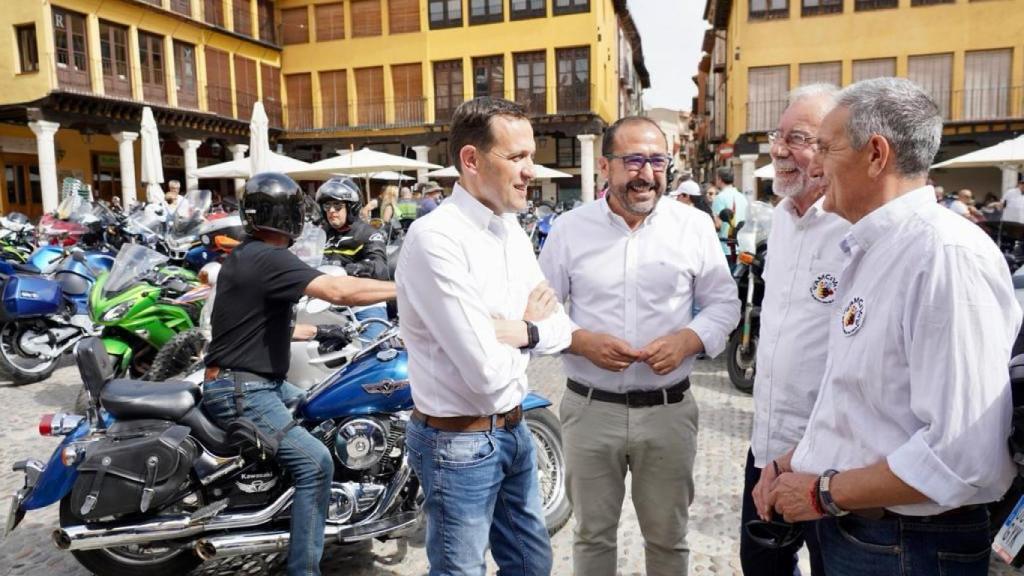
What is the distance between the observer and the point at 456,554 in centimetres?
209

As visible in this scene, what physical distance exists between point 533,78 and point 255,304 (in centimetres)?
2778

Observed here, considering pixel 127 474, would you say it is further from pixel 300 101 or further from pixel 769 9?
pixel 300 101

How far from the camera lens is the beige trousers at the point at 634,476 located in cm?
261

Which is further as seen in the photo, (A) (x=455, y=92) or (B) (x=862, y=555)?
(A) (x=455, y=92)

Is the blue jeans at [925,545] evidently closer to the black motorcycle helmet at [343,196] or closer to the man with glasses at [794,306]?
the man with glasses at [794,306]

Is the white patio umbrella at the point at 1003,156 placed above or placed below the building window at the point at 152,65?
below

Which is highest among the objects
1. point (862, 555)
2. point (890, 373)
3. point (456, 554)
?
point (890, 373)

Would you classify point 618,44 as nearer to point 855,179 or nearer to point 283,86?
point 283,86

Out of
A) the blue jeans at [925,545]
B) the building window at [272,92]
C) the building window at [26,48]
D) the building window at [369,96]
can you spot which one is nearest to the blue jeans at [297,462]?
the blue jeans at [925,545]

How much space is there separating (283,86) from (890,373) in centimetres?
3463

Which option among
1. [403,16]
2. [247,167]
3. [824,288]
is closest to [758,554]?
[824,288]

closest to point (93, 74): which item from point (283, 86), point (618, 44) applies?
point (283, 86)

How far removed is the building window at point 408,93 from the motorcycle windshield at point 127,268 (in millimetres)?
25710

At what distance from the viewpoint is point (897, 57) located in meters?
25.5
